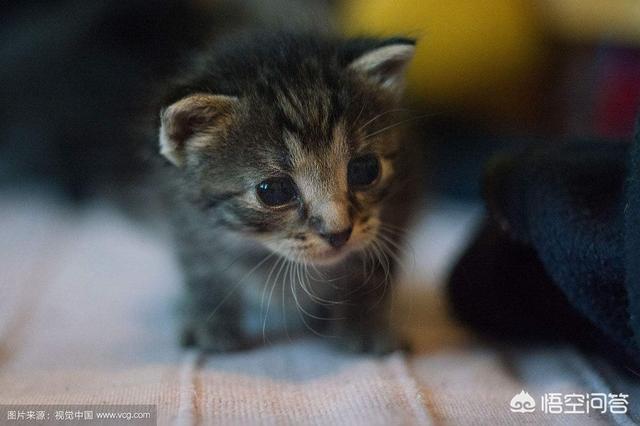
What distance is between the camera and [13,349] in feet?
3.25

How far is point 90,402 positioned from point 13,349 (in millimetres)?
234

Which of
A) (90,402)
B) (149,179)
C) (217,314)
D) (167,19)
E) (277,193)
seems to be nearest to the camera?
(90,402)

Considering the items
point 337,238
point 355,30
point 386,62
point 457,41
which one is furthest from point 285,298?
point 457,41

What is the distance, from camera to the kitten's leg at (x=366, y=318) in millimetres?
1020

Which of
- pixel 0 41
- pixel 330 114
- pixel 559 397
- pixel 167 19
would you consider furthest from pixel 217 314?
pixel 0 41

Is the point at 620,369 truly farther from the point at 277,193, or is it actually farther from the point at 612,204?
the point at 277,193

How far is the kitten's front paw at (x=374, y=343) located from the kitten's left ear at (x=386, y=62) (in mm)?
359

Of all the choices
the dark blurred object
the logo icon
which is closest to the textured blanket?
the logo icon

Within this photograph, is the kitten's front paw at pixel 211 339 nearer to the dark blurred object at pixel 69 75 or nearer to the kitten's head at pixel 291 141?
the kitten's head at pixel 291 141

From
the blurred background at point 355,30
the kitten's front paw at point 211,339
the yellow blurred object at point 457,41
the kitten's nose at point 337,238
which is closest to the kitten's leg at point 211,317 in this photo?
the kitten's front paw at point 211,339

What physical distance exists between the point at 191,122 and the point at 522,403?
554mm

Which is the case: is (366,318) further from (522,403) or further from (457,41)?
(457,41)

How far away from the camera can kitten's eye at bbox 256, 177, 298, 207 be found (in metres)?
0.92

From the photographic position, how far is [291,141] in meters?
0.91
